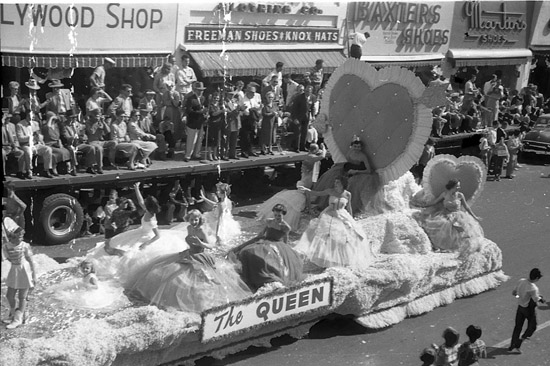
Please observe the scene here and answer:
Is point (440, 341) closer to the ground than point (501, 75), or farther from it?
closer to the ground

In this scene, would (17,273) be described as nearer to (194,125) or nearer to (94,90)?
(94,90)

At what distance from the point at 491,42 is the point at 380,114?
14318 millimetres

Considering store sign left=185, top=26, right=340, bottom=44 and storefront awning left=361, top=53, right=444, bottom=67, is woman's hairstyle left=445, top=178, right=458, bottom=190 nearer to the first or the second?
store sign left=185, top=26, right=340, bottom=44

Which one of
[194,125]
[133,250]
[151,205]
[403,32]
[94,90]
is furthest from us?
[403,32]

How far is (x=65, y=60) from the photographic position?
1570 cm

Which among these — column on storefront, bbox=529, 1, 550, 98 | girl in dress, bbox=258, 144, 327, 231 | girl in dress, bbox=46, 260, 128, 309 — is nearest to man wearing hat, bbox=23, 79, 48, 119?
girl in dress, bbox=258, 144, 327, 231

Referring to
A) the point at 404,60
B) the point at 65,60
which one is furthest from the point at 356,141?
the point at 404,60

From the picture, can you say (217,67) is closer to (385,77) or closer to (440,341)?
(385,77)

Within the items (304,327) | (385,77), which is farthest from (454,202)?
(304,327)

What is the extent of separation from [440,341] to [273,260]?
7.85ft

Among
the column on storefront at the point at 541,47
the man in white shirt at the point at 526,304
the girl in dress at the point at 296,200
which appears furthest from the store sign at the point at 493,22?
the man in white shirt at the point at 526,304

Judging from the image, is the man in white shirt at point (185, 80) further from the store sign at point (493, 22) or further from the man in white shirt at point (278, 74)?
the store sign at point (493, 22)

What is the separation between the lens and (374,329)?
1155 centimetres

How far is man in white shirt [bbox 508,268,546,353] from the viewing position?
1105cm
